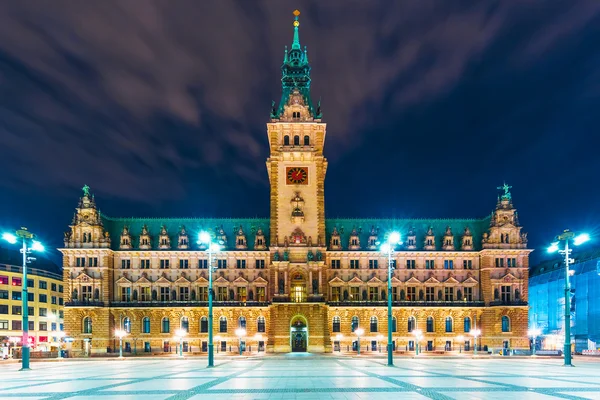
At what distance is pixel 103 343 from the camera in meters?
95.2

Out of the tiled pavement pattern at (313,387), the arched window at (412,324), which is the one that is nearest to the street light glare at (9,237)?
the tiled pavement pattern at (313,387)

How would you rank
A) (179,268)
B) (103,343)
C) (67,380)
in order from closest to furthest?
(67,380), (103,343), (179,268)

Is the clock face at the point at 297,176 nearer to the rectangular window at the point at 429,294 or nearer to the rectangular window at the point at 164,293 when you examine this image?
the rectangular window at the point at 164,293

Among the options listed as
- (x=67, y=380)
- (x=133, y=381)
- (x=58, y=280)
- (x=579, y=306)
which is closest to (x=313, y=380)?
(x=133, y=381)

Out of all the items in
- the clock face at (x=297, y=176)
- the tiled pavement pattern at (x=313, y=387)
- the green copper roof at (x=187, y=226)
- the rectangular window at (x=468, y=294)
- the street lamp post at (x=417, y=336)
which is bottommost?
the street lamp post at (x=417, y=336)

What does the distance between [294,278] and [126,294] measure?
105ft

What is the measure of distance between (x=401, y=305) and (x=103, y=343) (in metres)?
54.4

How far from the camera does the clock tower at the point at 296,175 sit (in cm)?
9712

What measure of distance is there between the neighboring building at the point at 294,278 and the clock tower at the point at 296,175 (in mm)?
189

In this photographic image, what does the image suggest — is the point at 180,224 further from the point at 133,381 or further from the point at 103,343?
the point at 133,381

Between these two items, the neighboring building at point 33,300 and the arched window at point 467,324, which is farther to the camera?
the neighboring building at point 33,300

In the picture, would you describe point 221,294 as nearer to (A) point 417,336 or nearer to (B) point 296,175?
(B) point 296,175

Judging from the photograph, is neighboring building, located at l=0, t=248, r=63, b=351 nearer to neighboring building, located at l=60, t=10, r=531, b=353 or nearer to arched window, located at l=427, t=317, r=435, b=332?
neighboring building, located at l=60, t=10, r=531, b=353

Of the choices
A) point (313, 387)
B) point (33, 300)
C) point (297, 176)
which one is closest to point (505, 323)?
point (297, 176)
